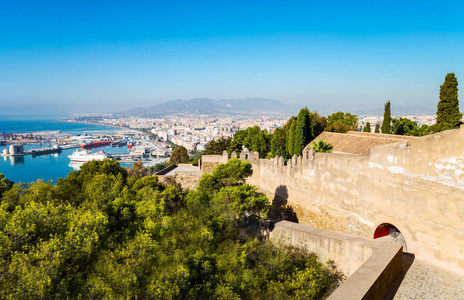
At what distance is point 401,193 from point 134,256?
637cm

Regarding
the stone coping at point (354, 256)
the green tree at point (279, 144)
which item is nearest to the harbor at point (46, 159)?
the green tree at point (279, 144)

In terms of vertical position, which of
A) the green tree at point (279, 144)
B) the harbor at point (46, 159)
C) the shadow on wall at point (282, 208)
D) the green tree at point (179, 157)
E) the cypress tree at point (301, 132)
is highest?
the cypress tree at point (301, 132)

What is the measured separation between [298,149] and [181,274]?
14124 mm

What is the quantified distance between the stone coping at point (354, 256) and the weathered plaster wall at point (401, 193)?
46.6 inches

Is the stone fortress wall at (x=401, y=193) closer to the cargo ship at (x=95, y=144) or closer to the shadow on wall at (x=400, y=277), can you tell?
the shadow on wall at (x=400, y=277)

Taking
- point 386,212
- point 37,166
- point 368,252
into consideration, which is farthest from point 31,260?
point 37,166

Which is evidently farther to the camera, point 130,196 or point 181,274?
point 130,196

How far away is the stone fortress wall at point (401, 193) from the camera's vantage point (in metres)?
6.16

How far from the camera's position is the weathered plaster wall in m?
6.16

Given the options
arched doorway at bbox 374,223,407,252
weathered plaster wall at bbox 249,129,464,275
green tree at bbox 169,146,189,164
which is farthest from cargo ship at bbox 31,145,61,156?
arched doorway at bbox 374,223,407,252

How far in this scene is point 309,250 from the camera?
7902 mm

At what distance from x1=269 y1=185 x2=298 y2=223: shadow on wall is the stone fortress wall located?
2.49 feet

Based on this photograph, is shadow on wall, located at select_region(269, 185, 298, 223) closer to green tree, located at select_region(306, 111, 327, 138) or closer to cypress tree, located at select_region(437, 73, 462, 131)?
green tree, located at select_region(306, 111, 327, 138)

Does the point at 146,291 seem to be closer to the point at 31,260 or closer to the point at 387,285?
the point at 31,260
